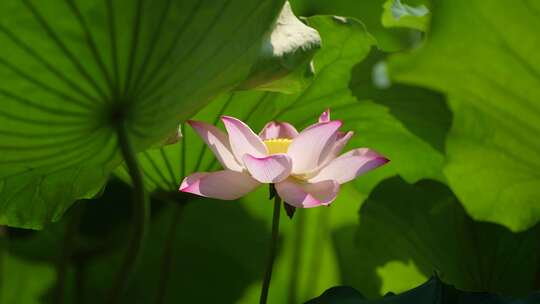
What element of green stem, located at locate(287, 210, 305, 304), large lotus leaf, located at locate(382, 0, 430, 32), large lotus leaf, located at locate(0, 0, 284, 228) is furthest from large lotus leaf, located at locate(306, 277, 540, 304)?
green stem, located at locate(287, 210, 305, 304)

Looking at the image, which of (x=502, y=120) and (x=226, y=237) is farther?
(x=226, y=237)

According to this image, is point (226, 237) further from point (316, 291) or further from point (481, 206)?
point (481, 206)

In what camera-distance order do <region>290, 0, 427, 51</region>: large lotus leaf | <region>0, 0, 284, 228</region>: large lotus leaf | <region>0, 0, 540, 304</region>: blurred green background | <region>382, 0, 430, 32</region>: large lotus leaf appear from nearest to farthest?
<region>0, 0, 284, 228</region>: large lotus leaf → <region>0, 0, 540, 304</region>: blurred green background → <region>382, 0, 430, 32</region>: large lotus leaf → <region>290, 0, 427, 51</region>: large lotus leaf

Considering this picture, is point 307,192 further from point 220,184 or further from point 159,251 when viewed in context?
point 159,251

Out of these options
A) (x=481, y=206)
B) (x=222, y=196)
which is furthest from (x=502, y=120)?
(x=222, y=196)

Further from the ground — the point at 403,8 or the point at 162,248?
the point at 403,8

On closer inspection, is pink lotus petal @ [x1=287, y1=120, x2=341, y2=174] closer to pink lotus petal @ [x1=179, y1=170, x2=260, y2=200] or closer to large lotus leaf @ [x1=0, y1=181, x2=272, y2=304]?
pink lotus petal @ [x1=179, y1=170, x2=260, y2=200]

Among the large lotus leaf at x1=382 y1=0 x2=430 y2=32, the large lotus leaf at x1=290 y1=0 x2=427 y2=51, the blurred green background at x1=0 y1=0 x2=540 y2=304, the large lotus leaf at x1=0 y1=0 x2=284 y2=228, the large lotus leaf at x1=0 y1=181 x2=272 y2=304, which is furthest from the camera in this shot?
the large lotus leaf at x1=290 y1=0 x2=427 y2=51

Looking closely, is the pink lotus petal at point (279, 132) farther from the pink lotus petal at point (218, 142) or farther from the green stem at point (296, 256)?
the green stem at point (296, 256)
